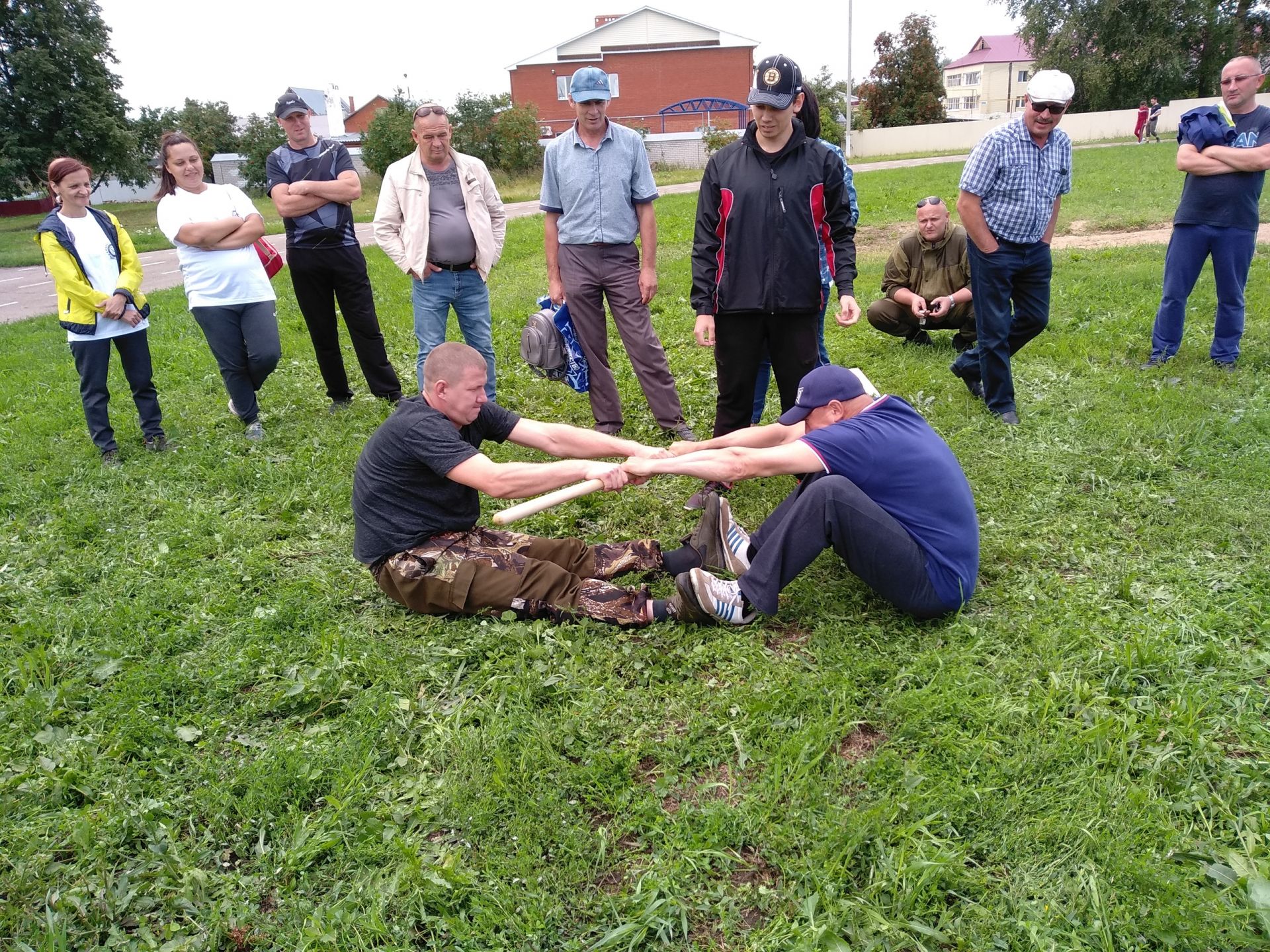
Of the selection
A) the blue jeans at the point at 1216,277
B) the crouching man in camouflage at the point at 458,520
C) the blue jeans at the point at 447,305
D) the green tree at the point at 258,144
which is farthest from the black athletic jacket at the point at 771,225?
the green tree at the point at 258,144

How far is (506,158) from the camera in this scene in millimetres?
32906

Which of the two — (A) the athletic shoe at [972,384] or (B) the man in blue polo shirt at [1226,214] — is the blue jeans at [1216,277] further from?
(A) the athletic shoe at [972,384]

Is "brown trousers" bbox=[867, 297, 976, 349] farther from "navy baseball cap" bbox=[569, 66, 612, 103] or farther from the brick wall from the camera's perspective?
the brick wall

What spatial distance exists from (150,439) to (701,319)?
431 cm

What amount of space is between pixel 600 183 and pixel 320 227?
221 cm

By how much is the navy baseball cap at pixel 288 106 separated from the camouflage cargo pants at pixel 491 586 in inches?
156

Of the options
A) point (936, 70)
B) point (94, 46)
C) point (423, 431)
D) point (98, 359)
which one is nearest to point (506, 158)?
point (94, 46)

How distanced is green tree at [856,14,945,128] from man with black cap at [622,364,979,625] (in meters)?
47.7

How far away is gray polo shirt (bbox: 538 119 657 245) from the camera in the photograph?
5.73m

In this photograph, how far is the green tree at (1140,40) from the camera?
4106 cm

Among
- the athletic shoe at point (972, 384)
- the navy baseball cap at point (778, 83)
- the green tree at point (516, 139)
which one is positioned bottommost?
the athletic shoe at point (972, 384)

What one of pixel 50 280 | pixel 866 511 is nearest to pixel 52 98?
pixel 50 280

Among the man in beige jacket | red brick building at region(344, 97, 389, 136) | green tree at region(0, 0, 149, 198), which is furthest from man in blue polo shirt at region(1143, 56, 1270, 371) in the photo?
red brick building at region(344, 97, 389, 136)

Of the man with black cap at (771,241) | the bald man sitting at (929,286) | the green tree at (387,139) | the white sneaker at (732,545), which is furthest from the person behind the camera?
the green tree at (387,139)
